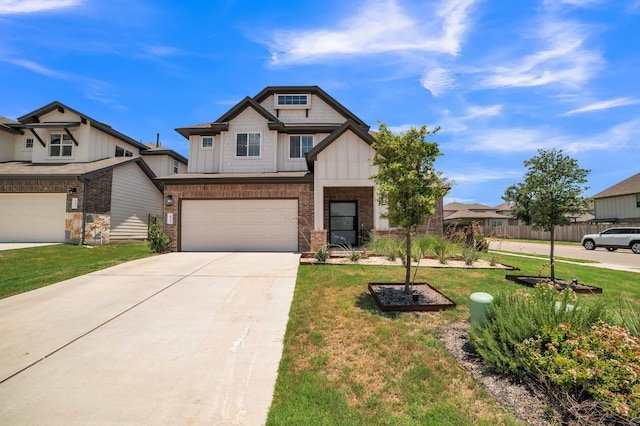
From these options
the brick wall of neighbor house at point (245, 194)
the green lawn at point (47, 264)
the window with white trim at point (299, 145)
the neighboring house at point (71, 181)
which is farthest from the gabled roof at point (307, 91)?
the green lawn at point (47, 264)

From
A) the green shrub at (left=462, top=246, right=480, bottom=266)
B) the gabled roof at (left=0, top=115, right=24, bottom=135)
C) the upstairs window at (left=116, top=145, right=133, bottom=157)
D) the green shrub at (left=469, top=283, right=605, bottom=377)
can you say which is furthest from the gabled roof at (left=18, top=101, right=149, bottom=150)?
the green shrub at (left=469, top=283, right=605, bottom=377)

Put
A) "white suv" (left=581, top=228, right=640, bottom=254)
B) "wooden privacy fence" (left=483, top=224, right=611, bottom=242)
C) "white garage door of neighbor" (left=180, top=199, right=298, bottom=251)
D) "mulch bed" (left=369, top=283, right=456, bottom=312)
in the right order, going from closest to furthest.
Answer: "mulch bed" (left=369, top=283, right=456, bottom=312) → "white garage door of neighbor" (left=180, top=199, right=298, bottom=251) → "white suv" (left=581, top=228, right=640, bottom=254) → "wooden privacy fence" (left=483, top=224, right=611, bottom=242)

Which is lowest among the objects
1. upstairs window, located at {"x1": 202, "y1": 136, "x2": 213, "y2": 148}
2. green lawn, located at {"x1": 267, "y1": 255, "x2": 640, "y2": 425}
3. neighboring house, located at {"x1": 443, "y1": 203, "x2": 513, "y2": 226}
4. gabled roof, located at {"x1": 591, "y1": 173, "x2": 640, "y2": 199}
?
green lawn, located at {"x1": 267, "y1": 255, "x2": 640, "y2": 425}

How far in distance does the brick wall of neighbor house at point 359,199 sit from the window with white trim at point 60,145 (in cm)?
1788

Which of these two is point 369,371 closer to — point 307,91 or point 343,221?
point 343,221

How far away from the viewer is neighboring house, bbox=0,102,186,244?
16.0m

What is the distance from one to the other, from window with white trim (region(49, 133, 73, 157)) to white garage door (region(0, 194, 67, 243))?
4.11m

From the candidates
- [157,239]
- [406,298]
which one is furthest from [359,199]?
[157,239]

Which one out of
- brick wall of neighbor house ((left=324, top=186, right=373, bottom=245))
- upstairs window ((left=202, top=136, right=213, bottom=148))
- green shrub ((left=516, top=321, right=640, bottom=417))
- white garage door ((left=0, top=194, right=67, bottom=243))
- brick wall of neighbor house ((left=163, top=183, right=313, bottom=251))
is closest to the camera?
green shrub ((left=516, top=321, right=640, bottom=417))

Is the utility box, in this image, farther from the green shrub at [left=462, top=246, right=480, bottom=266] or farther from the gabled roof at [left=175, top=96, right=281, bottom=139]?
the gabled roof at [left=175, top=96, right=281, bottom=139]

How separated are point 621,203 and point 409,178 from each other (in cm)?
3951

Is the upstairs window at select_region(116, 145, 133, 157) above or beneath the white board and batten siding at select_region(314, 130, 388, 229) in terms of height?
above

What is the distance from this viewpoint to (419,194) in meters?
5.96

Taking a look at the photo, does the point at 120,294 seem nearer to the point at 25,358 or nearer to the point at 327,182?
the point at 25,358
